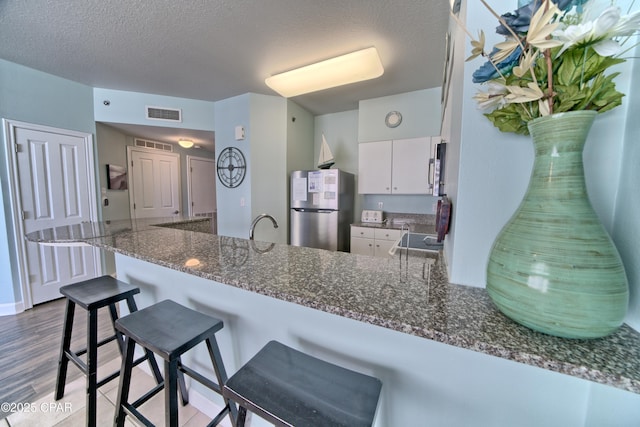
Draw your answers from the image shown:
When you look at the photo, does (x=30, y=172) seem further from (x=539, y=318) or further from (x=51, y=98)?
(x=539, y=318)

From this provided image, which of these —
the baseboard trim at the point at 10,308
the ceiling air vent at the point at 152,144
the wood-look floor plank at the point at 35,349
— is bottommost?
the wood-look floor plank at the point at 35,349

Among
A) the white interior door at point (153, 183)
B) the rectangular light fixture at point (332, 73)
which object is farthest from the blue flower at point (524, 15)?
the white interior door at point (153, 183)

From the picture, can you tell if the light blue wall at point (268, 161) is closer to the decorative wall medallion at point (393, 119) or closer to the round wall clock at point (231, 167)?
the round wall clock at point (231, 167)

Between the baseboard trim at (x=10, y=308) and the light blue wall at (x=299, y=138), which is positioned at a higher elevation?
the light blue wall at (x=299, y=138)

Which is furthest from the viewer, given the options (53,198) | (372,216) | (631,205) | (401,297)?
(372,216)

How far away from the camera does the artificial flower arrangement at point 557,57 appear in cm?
Answer: 41

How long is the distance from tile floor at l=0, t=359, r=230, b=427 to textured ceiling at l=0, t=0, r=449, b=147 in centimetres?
258

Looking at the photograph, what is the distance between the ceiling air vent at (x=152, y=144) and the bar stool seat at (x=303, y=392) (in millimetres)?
4296

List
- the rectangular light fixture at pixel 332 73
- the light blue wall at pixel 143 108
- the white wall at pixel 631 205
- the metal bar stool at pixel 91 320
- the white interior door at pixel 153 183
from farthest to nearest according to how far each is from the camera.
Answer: the white interior door at pixel 153 183 → the light blue wall at pixel 143 108 → the rectangular light fixture at pixel 332 73 → the metal bar stool at pixel 91 320 → the white wall at pixel 631 205

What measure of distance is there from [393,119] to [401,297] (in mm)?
2992

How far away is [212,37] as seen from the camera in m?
1.97

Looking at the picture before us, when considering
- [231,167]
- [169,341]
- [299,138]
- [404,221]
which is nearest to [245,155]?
[231,167]

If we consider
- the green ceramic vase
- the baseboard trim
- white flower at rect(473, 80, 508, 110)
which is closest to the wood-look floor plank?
the baseboard trim

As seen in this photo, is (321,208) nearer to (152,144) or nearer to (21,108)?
(152,144)
